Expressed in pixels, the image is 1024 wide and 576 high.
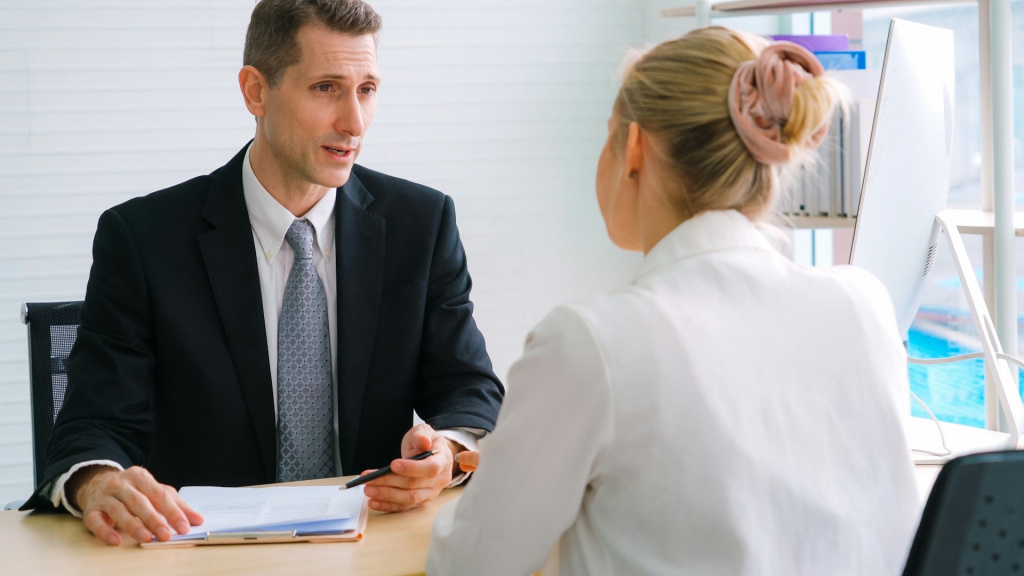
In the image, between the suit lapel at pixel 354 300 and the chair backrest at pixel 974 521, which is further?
the suit lapel at pixel 354 300

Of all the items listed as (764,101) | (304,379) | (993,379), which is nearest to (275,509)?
(304,379)

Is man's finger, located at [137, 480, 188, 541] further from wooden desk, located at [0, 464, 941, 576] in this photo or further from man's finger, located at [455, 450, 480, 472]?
man's finger, located at [455, 450, 480, 472]

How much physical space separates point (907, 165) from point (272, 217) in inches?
44.0

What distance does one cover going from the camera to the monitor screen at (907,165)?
61.0 inches

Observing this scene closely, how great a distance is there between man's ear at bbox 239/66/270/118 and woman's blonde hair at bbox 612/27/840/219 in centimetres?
105

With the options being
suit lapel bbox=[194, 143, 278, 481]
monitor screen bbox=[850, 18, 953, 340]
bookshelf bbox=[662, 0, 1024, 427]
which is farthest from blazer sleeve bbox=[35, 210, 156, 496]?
bookshelf bbox=[662, 0, 1024, 427]

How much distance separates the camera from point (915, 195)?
1684 mm

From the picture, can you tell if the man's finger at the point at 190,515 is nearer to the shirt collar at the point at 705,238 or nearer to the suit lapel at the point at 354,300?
the suit lapel at the point at 354,300

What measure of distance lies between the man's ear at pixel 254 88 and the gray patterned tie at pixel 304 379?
29cm

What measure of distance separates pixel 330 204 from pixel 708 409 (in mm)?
1150

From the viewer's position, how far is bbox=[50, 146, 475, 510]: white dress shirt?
181 cm

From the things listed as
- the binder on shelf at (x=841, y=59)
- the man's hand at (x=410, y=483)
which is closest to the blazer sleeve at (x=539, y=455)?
the man's hand at (x=410, y=483)

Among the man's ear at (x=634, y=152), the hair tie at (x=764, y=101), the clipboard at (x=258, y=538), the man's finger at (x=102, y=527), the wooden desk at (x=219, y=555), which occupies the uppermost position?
the hair tie at (x=764, y=101)

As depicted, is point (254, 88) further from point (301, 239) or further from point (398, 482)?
point (398, 482)
